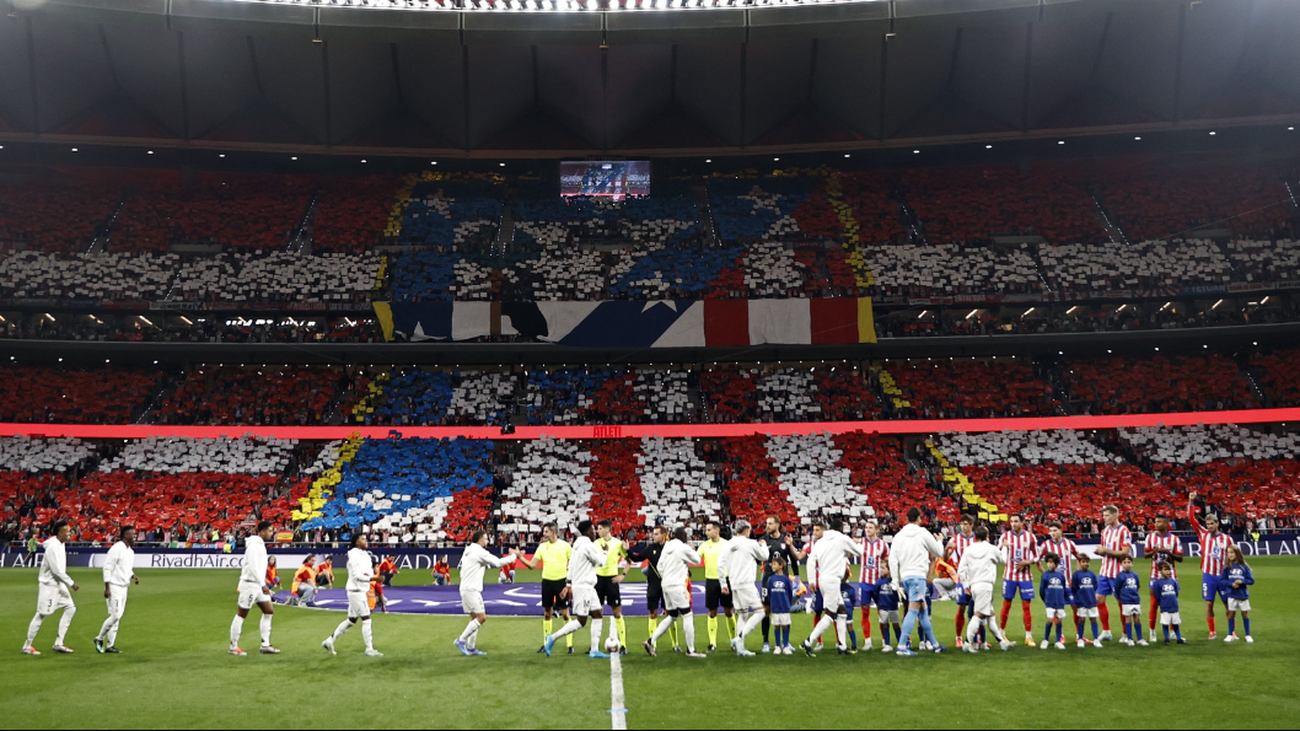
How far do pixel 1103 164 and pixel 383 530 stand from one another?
4542 centimetres

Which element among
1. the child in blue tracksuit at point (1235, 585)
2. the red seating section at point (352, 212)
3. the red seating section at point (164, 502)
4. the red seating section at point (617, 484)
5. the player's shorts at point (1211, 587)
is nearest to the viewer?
the child in blue tracksuit at point (1235, 585)

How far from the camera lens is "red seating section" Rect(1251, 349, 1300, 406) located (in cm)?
4425

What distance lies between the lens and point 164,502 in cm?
4028

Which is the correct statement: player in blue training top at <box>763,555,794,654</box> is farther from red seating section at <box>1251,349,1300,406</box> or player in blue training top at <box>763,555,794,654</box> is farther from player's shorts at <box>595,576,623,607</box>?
red seating section at <box>1251,349,1300,406</box>

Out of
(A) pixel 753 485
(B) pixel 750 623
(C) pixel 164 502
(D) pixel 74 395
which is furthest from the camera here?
(D) pixel 74 395

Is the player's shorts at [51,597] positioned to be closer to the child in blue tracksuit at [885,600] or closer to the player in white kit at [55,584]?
the player in white kit at [55,584]

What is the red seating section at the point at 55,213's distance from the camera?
49.2m

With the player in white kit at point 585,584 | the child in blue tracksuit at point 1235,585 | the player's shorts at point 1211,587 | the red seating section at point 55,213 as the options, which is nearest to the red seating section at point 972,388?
the player's shorts at point 1211,587

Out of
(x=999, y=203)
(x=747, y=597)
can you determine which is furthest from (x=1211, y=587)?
(x=999, y=203)

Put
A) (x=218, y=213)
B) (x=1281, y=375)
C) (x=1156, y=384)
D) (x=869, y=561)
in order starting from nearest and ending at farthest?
(x=869, y=561), (x=1281, y=375), (x=1156, y=384), (x=218, y=213)

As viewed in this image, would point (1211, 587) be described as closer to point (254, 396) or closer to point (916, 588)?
point (916, 588)

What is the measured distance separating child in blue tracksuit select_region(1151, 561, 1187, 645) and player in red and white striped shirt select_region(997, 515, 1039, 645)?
1.94 metres

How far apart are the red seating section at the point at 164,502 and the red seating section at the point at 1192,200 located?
153 ft

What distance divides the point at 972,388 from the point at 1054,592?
33.7 meters
